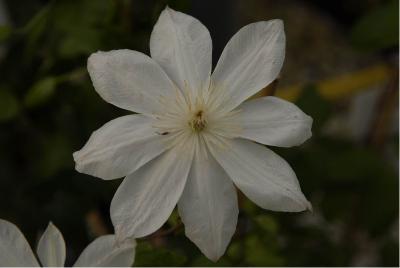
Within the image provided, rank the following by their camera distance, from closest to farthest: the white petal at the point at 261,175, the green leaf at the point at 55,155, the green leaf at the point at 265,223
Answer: the white petal at the point at 261,175, the green leaf at the point at 265,223, the green leaf at the point at 55,155

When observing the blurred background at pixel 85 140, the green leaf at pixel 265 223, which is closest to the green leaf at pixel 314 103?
the blurred background at pixel 85 140

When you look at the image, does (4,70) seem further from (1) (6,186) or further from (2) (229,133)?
(2) (229,133)

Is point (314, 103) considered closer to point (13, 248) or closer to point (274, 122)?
point (274, 122)

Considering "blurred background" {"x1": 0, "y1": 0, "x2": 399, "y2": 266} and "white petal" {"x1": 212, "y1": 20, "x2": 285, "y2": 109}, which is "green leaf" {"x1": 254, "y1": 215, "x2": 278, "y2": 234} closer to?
"blurred background" {"x1": 0, "y1": 0, "x2": 399, "y2": 266}

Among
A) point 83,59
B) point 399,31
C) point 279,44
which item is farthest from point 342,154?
point 279,44

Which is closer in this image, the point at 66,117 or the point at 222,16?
the point at 66,117

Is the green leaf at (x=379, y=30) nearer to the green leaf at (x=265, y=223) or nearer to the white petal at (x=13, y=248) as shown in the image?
the green leaf at (x=265, y=223)

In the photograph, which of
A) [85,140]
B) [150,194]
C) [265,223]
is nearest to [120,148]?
[150,194]
